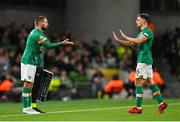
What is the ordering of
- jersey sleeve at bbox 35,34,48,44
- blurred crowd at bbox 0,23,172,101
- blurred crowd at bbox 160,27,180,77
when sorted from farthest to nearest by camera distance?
blurred crowd at bbox 160,27,180,77, blurred crowd at bbox 0,23,172,101, jersey sleeve at bbox 35,34,48,44

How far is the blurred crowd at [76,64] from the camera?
2819 cm

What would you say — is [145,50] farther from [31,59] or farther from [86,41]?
[86,41]

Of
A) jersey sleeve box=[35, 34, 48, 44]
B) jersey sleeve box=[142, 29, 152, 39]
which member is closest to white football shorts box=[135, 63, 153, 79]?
jersey sleeve box=[142, 29, 152, 39]

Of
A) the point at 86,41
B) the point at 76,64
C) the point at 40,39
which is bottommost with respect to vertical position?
the point at 76,64

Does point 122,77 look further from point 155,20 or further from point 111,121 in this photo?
point 111,121

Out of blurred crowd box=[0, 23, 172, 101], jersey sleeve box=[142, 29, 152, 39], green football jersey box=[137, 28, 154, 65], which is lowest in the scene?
blurred crowd box=[0, 23, 172, 101]

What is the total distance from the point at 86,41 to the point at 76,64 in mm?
3643

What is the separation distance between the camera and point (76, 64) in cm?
3053

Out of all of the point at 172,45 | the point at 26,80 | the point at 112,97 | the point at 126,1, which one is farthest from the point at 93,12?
the point at 26,80

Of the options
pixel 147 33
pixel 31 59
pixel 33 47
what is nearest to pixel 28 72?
pixel 31 59

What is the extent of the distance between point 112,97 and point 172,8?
12606mm

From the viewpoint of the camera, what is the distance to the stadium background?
94.8 feet

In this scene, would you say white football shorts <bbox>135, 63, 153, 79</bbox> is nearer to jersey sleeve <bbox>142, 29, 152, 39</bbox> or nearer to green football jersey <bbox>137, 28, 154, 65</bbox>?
green football jersey <bbox>137, 28, 154, 65</bbox>

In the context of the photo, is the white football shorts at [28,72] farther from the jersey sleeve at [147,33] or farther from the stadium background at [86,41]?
the stadium background at [86,41]
